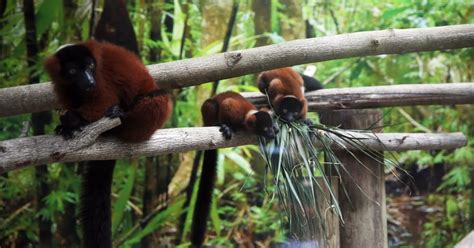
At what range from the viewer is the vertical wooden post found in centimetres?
301

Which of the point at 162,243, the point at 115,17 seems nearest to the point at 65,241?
the point at 162,243

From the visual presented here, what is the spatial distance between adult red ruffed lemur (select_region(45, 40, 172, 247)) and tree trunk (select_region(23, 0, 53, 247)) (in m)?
1.44

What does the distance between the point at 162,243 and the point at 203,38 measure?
6.12 feet

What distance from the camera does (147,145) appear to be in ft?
7.74

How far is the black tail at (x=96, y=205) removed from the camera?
2408mm

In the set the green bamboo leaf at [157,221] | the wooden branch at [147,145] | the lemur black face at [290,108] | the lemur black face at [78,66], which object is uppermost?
the lemur black face at [78,66]

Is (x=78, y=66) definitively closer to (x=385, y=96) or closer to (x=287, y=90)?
(x=287, y=90)

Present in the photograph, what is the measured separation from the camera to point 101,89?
233cm

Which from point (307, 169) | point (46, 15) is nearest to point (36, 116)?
point (46, 15)

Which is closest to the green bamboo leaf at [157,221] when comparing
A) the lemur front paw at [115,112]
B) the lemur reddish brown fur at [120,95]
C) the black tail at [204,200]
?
the black tail at [204,200]

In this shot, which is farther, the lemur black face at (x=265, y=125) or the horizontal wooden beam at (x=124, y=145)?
the lemur black face at (x=265, y=125)

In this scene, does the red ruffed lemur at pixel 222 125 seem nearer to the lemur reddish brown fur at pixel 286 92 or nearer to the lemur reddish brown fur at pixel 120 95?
the lemur reddish brown fur at pixel 286 92

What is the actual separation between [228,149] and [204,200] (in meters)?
1.50

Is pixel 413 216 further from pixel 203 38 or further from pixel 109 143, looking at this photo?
pixel 109 143
